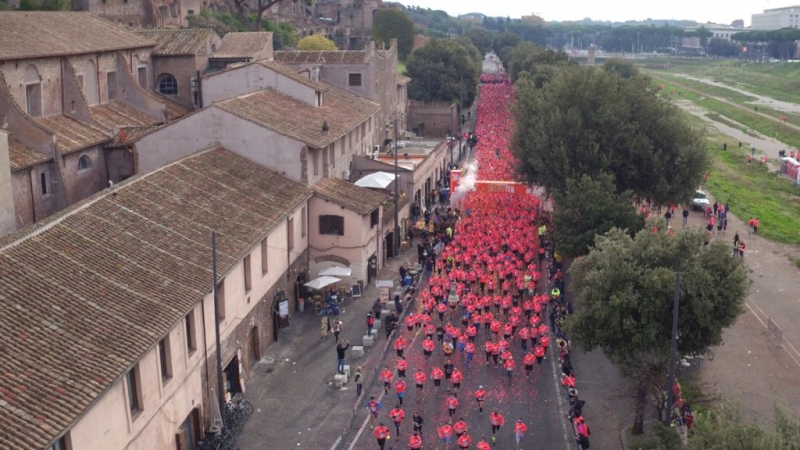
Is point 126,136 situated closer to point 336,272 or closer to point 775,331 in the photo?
point 336,272

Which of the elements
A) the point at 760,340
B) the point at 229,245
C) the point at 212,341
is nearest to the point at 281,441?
the point at 212,341

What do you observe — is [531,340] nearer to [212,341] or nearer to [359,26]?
[212,341]

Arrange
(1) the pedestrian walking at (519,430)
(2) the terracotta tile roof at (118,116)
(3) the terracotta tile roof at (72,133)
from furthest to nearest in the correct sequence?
(2) the terracotta tile roof at (118,116)
(3) the terracotta tile roof at (72,133)
(1) the pedestrian walking at (519,430)

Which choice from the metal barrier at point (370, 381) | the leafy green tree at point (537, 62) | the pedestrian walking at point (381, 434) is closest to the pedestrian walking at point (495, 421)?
the pedestrian walking at point (381, 434)

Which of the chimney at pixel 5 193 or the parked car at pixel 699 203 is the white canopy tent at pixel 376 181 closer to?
Result: the chimney at pixel 5 193

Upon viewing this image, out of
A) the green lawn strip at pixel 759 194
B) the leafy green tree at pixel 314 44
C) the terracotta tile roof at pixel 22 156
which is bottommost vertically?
the green lawn strip at pixel 759 194

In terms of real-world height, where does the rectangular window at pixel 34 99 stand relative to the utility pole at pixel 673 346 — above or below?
above

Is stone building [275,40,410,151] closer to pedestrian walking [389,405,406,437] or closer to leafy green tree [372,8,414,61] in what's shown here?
pedestrian walking [389,405,406,437]

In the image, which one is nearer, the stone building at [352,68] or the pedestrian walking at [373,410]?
the pedestrian walking at [373,410]

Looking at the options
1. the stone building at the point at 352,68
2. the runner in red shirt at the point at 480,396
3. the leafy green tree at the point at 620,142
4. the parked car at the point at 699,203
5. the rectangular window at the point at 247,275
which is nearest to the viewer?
the runner in red shirt at the point at 480,396
